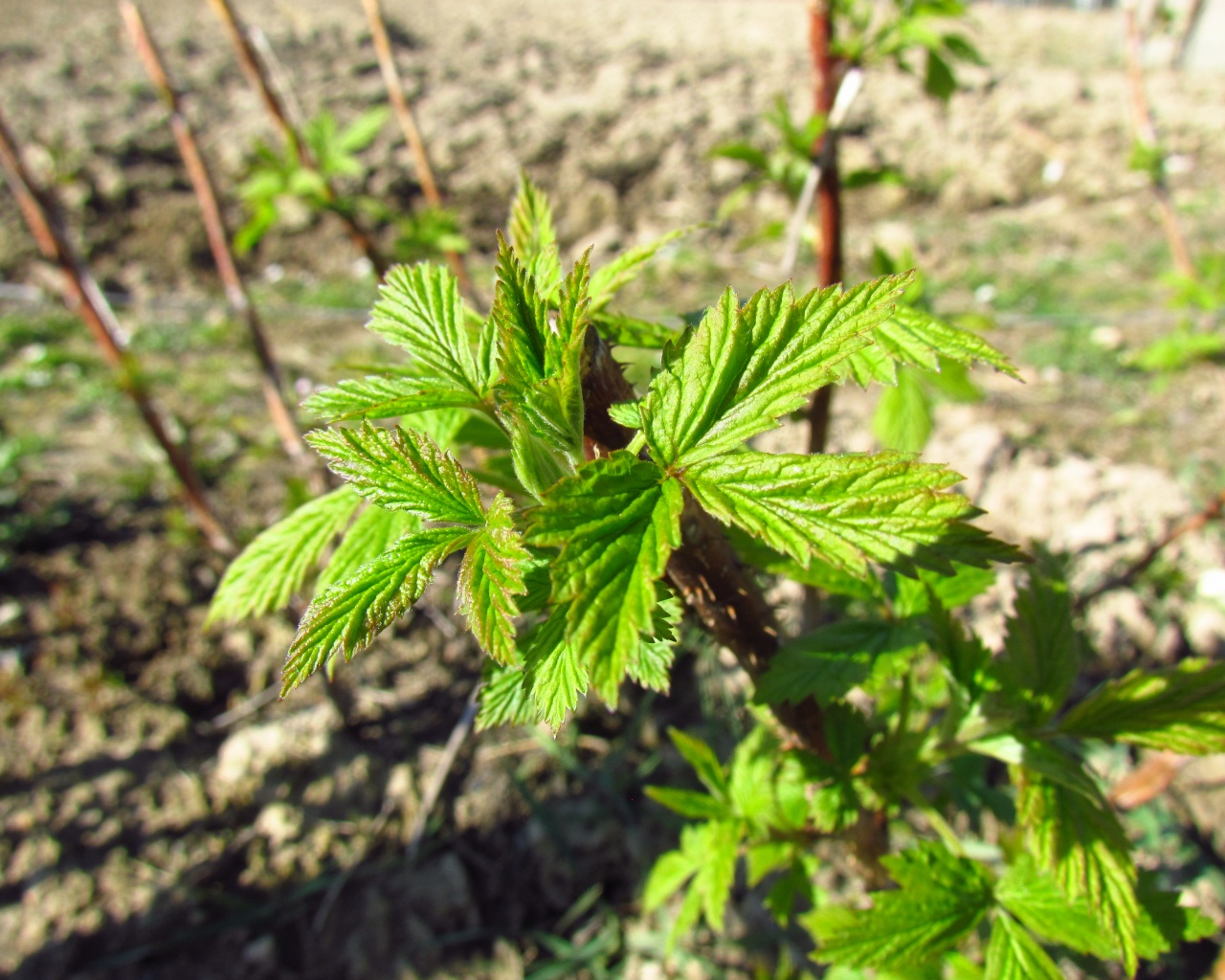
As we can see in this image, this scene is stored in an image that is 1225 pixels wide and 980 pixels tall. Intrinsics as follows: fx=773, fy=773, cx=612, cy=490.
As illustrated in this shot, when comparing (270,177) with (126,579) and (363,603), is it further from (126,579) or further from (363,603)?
(363,603)

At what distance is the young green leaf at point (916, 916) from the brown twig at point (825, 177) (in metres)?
0.81

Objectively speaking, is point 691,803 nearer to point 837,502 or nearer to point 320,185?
point 837,502

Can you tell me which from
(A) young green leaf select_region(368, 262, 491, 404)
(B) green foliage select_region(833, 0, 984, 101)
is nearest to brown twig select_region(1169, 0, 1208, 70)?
(B) green foliage select_region(833, 0, 984, 101)

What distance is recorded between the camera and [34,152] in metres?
4.88

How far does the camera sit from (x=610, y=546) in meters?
0.59

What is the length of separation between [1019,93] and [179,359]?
19.6 feet

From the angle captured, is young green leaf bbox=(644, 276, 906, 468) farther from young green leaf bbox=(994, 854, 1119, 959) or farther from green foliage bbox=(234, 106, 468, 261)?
green foliage bbox=(234, 106, 468, 261)

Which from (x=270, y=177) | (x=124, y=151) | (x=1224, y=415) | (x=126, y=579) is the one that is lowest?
(x=1224, y=415)

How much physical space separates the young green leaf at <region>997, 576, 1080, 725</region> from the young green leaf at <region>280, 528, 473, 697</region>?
0.73 metres

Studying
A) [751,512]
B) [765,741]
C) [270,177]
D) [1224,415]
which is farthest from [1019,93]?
[751,512]

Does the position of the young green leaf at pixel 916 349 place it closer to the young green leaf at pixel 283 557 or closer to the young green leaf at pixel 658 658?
the young green leaf at pixel 658 658

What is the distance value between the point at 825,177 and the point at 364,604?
1386 mm

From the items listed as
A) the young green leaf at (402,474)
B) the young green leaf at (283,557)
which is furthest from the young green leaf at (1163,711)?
the young green leaf at (283,557)

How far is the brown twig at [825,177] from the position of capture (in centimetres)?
152
